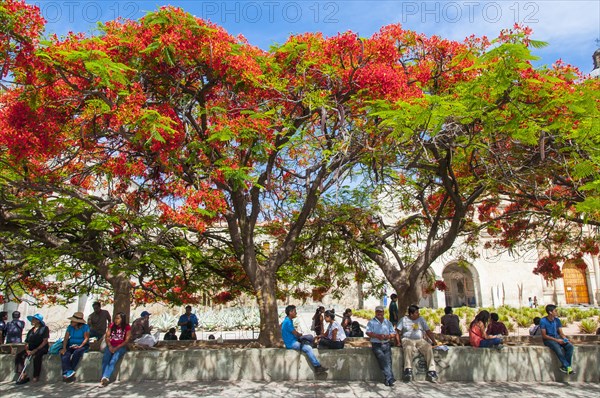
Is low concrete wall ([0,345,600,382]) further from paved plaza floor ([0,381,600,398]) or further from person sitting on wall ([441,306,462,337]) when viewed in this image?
person sitting on wall ([441,306,462,337])

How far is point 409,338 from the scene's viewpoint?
7320 millimetres

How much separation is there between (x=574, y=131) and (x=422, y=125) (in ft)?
7.30

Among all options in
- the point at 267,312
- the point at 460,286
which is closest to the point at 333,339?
the point at 267,312

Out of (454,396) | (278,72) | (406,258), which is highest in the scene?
(278,72)

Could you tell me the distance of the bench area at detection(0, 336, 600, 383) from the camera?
709 centimetres

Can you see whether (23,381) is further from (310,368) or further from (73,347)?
(310,368)

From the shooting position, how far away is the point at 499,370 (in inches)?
280

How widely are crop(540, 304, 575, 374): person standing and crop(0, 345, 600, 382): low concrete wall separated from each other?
12 centimetres

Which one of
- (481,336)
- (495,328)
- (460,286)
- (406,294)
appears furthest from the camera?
(460,286)

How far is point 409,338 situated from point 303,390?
6.77ft

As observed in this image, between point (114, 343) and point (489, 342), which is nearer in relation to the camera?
point (114, 343)

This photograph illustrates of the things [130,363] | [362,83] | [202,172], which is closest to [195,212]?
[202,172]

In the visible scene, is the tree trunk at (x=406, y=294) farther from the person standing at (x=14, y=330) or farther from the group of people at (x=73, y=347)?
the person standing at (x=14, y=330)

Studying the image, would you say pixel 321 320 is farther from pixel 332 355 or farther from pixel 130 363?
pixel 130 363
